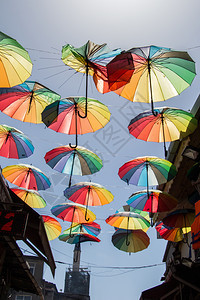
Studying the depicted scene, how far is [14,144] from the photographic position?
933 centimetres

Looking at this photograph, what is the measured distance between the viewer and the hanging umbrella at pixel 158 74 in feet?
20.3

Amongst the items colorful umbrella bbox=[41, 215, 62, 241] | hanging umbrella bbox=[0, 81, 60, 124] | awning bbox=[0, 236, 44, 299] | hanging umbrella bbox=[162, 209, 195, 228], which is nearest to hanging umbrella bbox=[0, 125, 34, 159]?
hanging umbrella bbox=[0, 81, 60, 124]

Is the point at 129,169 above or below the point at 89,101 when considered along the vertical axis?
below

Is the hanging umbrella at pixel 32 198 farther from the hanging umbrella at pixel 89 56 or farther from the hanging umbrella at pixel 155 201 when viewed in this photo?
the hanging umbrella at pixel 89 56

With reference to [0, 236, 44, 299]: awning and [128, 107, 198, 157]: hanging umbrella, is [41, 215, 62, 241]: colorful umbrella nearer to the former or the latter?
[0, 236, 44, 299]: awning

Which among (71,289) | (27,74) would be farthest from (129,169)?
(71,289)

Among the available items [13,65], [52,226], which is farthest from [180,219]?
[13,65]

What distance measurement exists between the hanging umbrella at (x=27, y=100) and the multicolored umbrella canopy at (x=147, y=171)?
3.14 m

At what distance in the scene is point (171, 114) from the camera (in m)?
7.87

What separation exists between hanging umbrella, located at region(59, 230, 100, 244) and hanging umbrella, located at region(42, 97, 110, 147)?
566cm

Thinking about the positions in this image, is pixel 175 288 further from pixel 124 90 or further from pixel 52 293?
pixel 52 293

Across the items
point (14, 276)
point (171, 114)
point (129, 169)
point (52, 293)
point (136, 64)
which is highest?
point (136, 64)

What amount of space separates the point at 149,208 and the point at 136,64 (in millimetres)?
5166

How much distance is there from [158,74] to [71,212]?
6.71 m
